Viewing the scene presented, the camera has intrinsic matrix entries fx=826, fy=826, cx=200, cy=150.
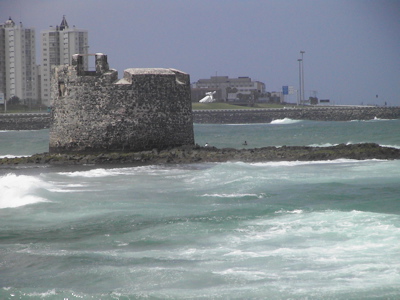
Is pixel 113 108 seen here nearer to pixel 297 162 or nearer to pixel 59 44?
pixel 297 162

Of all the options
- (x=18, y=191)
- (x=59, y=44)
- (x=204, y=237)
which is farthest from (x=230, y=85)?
(x=204, y=237)

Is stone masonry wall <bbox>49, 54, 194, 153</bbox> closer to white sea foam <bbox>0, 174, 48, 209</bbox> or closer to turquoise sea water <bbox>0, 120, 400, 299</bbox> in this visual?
turquoise sea water <bbox>0, 120, 400, 299</bbox>

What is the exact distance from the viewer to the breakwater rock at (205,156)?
66.7 feet

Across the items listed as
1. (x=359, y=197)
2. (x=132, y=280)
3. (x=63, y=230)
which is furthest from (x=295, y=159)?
(x=132, y=280)

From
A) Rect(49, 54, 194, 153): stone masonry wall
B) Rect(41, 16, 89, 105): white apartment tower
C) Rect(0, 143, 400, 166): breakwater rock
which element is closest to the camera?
Rect(0, 143, 400, 166): breakwater rock

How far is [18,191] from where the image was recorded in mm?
14141

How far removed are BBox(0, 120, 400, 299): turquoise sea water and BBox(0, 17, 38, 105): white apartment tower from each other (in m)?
93.4

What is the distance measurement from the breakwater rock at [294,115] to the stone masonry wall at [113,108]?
49.9 m

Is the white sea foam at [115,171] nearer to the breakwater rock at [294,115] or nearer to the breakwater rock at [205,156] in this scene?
the breakwater rock at [205,156]

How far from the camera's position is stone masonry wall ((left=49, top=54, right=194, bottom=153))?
21.8 m

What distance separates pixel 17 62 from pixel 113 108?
8856cm

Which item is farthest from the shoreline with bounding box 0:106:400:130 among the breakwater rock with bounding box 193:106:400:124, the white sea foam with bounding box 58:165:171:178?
the white sea foam with bounding box 58:165:171:178

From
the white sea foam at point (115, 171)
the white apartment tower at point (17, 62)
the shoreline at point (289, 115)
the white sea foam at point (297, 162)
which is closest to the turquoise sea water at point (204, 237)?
the white sea foam at point (115, 171)

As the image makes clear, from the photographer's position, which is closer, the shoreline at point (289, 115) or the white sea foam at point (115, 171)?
the white sea foam at point (115, 171)
